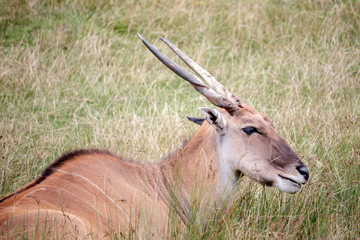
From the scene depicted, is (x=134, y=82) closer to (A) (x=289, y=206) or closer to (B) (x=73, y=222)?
(A) (x=289, y=206)

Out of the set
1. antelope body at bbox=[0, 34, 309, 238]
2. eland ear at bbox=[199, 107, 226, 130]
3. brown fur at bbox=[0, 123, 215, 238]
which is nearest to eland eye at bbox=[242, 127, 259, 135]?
antelope body at bbox=[0, 34, 309, 238]

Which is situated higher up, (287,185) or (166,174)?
(287,185)

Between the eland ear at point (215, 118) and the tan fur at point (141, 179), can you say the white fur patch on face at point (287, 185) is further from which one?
the eland ear at point (215, 118)

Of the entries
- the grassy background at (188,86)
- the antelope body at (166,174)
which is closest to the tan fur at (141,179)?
the antelope body at (166,174)

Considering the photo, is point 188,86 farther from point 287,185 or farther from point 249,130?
point 287,185

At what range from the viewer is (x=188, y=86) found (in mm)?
8250

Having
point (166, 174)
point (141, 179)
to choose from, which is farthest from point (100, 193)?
point (166, 174)

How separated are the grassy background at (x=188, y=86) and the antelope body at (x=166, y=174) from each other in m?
0.32

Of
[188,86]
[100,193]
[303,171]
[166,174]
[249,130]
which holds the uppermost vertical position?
[249,130]

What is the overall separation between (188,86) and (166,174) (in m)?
4.04

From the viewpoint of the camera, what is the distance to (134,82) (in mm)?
8016

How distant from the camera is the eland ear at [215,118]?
4.05 metres

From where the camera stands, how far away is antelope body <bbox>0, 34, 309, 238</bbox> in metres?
3.54

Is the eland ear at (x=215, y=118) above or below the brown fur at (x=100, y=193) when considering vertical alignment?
above
